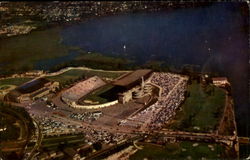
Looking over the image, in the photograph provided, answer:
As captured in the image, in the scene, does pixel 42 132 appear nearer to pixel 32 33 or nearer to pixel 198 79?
pixel 198 79

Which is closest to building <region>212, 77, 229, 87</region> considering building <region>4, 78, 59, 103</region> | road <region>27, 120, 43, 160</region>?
building <region>4, 78, 59, 103</region>

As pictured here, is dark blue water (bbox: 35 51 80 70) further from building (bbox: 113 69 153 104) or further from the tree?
the tree

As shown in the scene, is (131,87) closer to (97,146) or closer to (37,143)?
(97,146)

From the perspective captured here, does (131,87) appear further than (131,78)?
No

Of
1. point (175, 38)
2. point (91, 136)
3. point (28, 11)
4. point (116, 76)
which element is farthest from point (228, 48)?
point (28, 11)

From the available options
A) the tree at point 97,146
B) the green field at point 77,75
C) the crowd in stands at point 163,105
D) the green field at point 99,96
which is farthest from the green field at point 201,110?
the green field at point 77,75

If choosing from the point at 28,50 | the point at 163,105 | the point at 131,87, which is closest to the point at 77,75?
the point at 131,87
